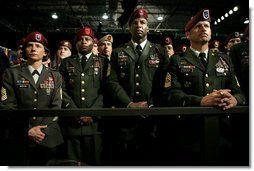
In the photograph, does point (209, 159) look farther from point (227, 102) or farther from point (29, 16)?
point (29, 16)

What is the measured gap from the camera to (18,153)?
197 cm

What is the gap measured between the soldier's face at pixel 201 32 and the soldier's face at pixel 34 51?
143cm

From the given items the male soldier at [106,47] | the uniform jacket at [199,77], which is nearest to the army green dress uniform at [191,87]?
the uniform jacket at [199,77]

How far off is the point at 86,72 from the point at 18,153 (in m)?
1.17

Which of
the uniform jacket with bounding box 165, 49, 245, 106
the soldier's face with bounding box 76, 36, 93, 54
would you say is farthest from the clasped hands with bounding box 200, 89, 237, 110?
the soldier's face with bounding box 76, 36, 93, 54

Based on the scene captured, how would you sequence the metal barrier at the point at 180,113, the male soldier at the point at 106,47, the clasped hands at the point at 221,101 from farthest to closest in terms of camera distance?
the male soldier at the point at 106,47
the clasped hands at the point at 221,101
the metal barrier at the point at 180,113

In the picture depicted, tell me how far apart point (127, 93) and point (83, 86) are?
1.55 ft

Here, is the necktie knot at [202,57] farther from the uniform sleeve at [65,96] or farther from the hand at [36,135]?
the hand at [36,135]

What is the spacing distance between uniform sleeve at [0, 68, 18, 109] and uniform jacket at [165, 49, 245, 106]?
4.47 feet

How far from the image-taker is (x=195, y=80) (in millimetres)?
2463

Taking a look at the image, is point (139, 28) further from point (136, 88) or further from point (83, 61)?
point (83, 61)

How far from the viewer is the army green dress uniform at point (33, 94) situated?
2533 mm

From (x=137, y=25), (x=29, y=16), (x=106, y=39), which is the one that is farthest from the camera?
(x=29, y=16)

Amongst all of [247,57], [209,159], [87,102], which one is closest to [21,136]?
[87,102]
